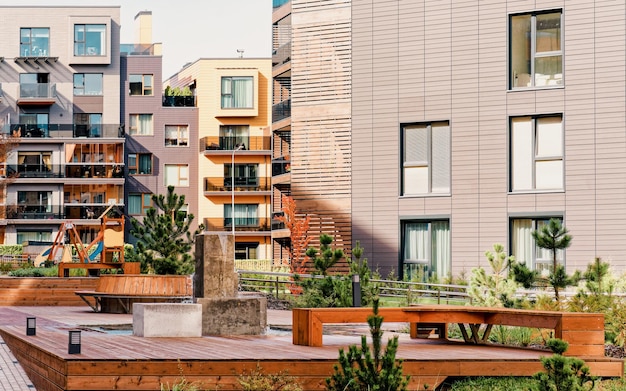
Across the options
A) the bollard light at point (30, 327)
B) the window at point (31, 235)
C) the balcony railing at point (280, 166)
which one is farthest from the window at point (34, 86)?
the bollard light at point (30, 327)

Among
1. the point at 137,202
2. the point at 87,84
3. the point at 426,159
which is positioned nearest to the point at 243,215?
the point at 137,202

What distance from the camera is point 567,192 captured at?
28.5 meters

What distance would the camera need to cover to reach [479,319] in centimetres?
1499

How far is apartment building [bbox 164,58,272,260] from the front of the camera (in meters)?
81.9

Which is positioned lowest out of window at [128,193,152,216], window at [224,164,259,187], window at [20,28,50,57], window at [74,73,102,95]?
window at [128,193,152,216]

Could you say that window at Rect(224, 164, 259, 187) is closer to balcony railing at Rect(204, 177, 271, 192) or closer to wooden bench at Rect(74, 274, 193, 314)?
balcony railing at Rect(204, 177, 271, 192)

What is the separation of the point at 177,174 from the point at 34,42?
1354 centimetres

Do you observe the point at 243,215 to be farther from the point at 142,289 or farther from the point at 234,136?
the point at 142,289

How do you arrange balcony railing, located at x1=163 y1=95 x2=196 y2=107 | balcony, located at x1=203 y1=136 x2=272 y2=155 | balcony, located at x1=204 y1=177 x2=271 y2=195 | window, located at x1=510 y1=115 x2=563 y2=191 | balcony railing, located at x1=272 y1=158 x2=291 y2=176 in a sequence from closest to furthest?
1. window, located at x1=510 y1=115 x2=563 y2=191
2. balcony railing, located at x1=272 y1=158 x2=291 y2=176
3. balcony, located at x1=203 y1=136 x2=272 y2=155
4. balcony, located at x1=204 y1=177 x2=271 y2=195
5. balcony railing, located at x1=163 y1=95 x2=196 y2=107

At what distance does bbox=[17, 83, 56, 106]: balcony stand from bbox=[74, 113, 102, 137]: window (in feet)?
7.58

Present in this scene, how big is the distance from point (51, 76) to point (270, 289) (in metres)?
48.7

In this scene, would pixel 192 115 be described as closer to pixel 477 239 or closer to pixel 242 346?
pixel 477 239

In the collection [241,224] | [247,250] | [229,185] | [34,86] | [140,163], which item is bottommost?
[247,250]

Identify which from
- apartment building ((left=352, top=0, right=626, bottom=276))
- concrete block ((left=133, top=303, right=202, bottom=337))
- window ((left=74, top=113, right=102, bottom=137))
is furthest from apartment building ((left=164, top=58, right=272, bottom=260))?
concrete block ((left=133, top=303, right=202, bottom=337))
